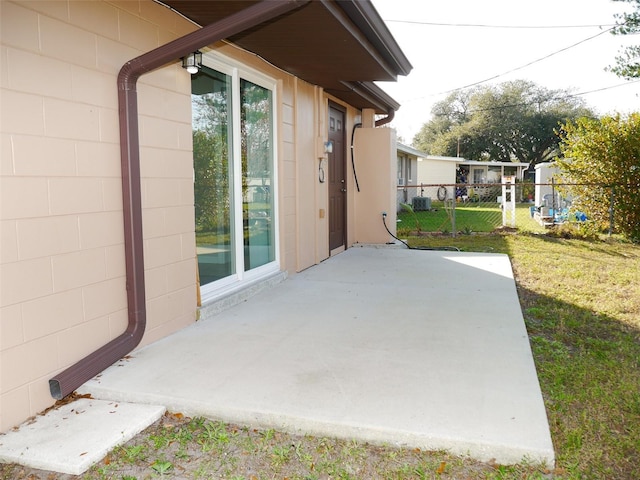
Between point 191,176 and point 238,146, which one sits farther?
point 238,146

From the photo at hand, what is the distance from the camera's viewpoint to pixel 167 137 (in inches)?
137

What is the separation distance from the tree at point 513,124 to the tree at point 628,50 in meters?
23.3

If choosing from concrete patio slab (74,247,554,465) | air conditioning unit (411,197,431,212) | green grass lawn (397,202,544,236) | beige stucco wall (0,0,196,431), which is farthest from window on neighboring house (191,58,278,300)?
air conditioning unit (411,197,431,212)

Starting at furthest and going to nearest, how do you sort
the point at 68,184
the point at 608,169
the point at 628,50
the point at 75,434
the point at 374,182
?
the point at 608,169
the point at 628,50
the point at 374,182
the point at 68,184
the point at 75,434

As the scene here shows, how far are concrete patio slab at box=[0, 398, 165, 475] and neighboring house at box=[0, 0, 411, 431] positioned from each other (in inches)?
4.6

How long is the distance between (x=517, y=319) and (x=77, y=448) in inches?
122

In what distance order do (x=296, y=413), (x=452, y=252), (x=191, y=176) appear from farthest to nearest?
(x=452, y=252)
(x=191, y=176)
(x=296, y=413)

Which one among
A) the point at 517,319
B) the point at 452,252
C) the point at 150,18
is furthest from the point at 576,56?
A: the point at 150,18

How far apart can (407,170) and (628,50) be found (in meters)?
13.8

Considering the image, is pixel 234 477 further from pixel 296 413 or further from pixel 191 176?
pixel 191 176

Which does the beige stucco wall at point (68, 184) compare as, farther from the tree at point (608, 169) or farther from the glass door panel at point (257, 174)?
the tree at point (608, 169)

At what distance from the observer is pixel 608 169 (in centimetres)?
946

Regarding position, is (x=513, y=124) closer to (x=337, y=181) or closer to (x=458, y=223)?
(x=458, y=223)

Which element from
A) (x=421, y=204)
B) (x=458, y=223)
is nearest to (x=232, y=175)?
(x=458, y=223)
